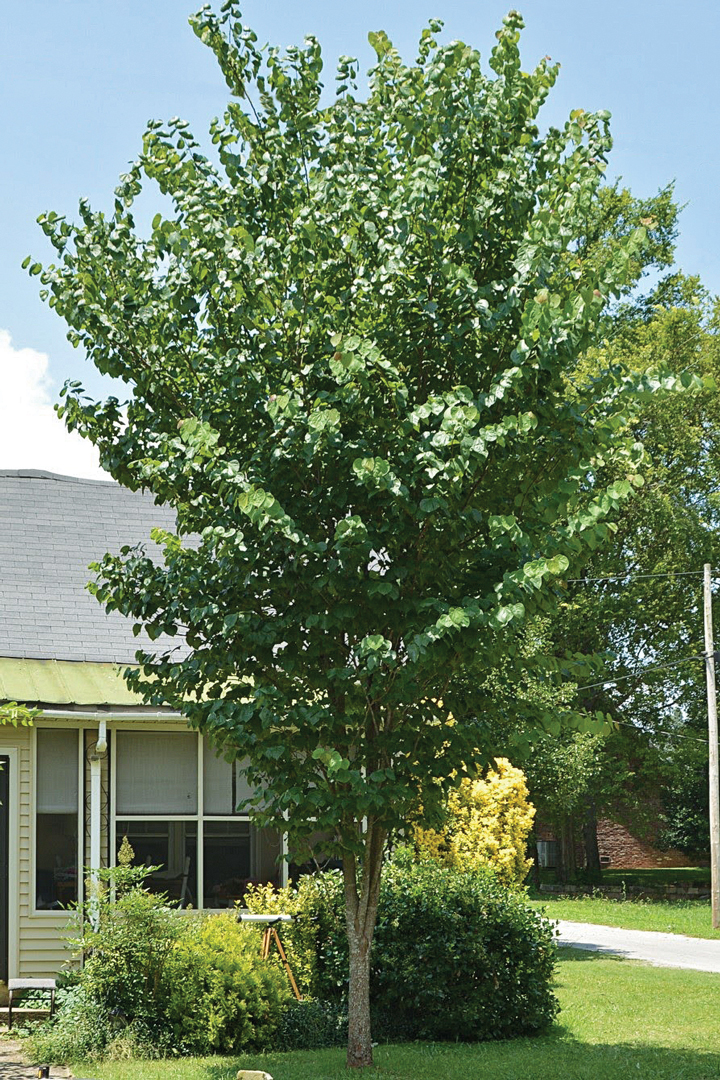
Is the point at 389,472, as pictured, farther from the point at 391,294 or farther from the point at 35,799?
the point at 35,799

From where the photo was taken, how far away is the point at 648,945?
21422 millimetres

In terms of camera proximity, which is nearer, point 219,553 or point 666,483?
point 219,553

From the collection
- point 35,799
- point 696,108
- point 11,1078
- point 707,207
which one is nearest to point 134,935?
point 11,1078

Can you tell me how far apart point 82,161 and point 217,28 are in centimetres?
245

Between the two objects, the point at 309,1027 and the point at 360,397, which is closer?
the point at 360,397

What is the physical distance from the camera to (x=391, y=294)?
8.64 m

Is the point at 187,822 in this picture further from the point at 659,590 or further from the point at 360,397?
the point at 659,590

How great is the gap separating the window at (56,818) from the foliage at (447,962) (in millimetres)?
2595

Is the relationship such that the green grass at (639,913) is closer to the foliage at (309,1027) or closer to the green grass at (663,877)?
the green grass at (663,877)

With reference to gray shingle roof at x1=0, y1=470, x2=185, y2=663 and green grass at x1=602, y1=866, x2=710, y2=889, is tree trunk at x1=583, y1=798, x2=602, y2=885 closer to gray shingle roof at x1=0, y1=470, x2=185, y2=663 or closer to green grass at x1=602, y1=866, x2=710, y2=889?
green grass at x1=602, y1=866, x2=710, y2=889

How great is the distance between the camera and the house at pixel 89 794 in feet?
41.3

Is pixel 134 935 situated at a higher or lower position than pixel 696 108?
lower

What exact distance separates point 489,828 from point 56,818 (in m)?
6.27

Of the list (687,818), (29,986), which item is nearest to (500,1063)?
(29,986)
